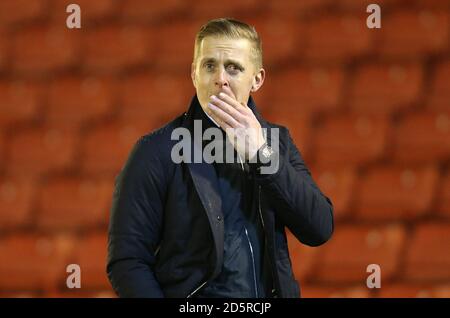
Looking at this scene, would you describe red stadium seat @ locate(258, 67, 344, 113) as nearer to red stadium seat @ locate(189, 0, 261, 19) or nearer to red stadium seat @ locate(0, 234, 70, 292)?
red stadium seat @ locate(189, 0, 261, 19)

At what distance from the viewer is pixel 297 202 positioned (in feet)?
1.10

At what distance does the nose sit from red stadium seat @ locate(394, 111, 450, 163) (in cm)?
58

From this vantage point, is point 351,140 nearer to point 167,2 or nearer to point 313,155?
point 313,155

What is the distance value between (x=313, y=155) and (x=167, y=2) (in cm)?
33

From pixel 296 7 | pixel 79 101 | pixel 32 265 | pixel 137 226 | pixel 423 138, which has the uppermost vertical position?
pixel 296 7

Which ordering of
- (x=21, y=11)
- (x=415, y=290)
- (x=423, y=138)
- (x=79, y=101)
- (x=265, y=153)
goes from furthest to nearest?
(x=21, y=11) < (x=79, y=101) < (x=423, y=138) < (x=415, y=290) < (x=265, y=153)

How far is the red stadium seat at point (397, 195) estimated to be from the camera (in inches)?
33.3

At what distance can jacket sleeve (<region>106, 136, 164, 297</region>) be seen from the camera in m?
0.33

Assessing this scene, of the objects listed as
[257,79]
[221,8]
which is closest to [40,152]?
[221,8]

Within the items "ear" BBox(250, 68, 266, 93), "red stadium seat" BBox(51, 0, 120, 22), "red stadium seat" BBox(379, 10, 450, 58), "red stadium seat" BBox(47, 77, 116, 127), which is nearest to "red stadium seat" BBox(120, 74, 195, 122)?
"red stadium seat" BBox(47, 77, 116, 127)

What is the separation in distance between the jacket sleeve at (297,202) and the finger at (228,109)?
0.07 ft

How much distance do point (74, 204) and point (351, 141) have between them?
0.33m

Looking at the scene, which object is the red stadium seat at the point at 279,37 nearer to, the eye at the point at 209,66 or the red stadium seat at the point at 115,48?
the red stadium seat at the point at 115,48

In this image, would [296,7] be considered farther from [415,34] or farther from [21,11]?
[21,11]
